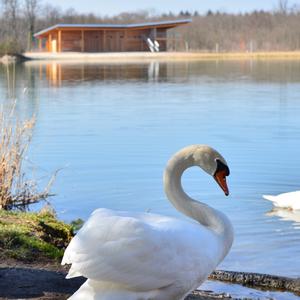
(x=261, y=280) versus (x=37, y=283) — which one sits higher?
(x=37, y=283)

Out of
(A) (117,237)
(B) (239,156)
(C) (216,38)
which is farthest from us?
(C) (216,38)

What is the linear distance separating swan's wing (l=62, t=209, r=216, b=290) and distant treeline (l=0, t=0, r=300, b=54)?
191ft

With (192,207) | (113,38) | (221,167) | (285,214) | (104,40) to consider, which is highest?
(113,38)

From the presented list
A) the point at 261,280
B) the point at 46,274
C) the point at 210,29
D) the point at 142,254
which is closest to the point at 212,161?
the point at 142,254

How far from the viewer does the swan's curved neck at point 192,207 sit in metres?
4.67

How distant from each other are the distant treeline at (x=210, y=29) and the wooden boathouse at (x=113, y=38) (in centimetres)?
350

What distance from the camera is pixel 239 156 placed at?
40.8ft

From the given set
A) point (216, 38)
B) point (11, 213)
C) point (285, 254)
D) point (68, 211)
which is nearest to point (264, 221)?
point (285, 254)

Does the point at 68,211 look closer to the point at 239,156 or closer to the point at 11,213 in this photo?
the point at 11,213

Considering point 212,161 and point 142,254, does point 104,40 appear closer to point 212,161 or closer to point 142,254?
point 212,161

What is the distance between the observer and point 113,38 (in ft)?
243

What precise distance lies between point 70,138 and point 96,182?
12.7 ft

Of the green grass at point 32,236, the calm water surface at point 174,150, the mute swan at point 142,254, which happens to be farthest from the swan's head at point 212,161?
the calm water surface at point 174,150

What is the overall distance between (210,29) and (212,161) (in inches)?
3369
